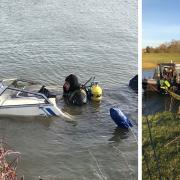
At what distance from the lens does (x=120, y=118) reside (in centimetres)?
296

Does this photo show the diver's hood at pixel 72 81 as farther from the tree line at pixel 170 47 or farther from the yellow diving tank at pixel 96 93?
the tree line at pixel 170 47

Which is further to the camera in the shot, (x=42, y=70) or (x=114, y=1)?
(x=42, y=70)

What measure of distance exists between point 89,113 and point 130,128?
0.28 metres

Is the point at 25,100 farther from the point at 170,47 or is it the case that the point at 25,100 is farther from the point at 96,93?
the point at 170,47

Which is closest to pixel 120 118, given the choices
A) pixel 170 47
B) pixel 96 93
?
pixel 96 93

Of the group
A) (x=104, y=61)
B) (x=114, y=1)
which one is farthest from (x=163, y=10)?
(x=104, y=61)

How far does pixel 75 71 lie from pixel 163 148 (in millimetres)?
759

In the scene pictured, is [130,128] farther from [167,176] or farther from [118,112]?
[167,176]

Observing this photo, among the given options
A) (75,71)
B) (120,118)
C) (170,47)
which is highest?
(170,47)

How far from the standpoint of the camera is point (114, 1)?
9.67 feet

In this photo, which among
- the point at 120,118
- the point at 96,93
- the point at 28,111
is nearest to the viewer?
the point at 120,118

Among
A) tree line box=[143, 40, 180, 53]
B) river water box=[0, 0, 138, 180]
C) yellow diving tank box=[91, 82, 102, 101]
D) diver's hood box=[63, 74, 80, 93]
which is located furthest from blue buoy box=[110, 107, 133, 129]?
tree line box=[143, 40, 180, 53]

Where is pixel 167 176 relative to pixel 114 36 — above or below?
below

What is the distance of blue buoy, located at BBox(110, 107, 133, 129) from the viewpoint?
2.96 meters
